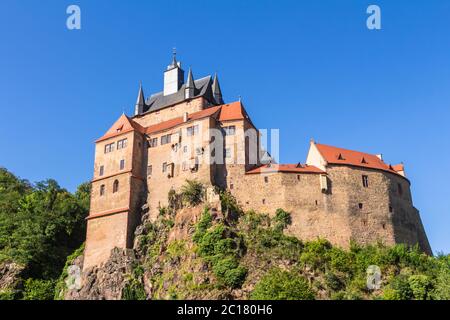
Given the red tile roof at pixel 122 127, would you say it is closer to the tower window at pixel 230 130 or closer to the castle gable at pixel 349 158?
the tower window at pixel 230 130

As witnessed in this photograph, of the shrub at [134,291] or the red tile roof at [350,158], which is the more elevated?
the red tile roof at [350,158]

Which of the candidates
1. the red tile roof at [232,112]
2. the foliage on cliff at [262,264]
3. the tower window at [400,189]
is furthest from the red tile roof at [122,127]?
the tower window at [400,189]

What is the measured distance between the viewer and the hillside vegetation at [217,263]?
48344mm

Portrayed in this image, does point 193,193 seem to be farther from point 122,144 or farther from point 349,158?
point 349,158

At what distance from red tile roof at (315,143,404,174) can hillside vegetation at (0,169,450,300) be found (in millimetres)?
8918

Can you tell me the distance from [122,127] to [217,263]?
22562 millimetres

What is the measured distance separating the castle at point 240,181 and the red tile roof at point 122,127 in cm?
20

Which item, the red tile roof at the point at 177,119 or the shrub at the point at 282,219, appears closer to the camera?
the shrub at the point at 282,219

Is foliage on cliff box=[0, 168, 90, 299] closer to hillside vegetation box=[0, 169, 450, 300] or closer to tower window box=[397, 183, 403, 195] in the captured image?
hillside vegetation box=[0, 169, 450, 300]

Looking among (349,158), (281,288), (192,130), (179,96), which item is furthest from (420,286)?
(179,96)

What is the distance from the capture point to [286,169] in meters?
57.4
